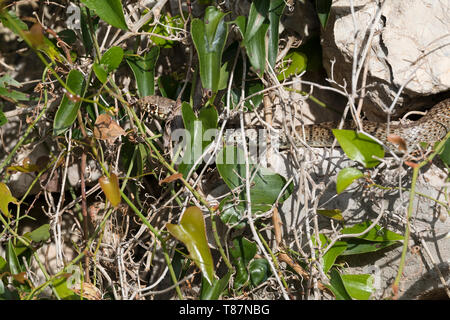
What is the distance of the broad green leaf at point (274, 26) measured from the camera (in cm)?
163

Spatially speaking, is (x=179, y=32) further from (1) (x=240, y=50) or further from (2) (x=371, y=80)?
(2) (x=371, y=80)

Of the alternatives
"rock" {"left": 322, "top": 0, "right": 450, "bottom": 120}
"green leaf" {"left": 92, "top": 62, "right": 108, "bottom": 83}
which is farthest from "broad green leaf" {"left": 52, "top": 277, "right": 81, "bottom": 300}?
"rock" {"left": 322, "top": 0, "right": 450, "bottom": 120}

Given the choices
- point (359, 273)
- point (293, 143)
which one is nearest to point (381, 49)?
point (293, 143)

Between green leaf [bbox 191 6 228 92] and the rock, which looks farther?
the rock

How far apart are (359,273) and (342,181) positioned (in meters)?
0.45

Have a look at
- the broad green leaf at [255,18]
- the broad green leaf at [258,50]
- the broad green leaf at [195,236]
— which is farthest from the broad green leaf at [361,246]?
the broad green leaf at [255,18]

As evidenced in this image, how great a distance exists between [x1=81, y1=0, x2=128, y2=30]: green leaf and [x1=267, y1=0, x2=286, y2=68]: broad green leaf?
1.70ft

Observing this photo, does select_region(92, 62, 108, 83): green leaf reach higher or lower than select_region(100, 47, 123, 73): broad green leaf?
lower

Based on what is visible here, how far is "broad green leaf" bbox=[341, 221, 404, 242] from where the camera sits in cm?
154

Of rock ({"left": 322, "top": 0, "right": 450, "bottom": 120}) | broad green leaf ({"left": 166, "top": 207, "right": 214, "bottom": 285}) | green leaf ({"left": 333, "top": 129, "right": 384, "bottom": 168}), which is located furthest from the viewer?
rock ({"left": 322, "top": 0, "right": 450, "bottom": 120})

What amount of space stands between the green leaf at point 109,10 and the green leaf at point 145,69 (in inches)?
8.4

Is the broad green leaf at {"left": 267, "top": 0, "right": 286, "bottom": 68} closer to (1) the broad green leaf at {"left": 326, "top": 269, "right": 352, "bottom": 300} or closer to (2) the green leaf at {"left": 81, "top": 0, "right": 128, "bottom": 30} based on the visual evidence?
(2) the green leaf at {"left": 81, "top": 0, "right": 128, "bottom": 30}

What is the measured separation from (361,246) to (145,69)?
3.37 ft

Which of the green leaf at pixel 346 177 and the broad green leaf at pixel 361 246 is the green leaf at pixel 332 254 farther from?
the green leaf at pixel 346 177
